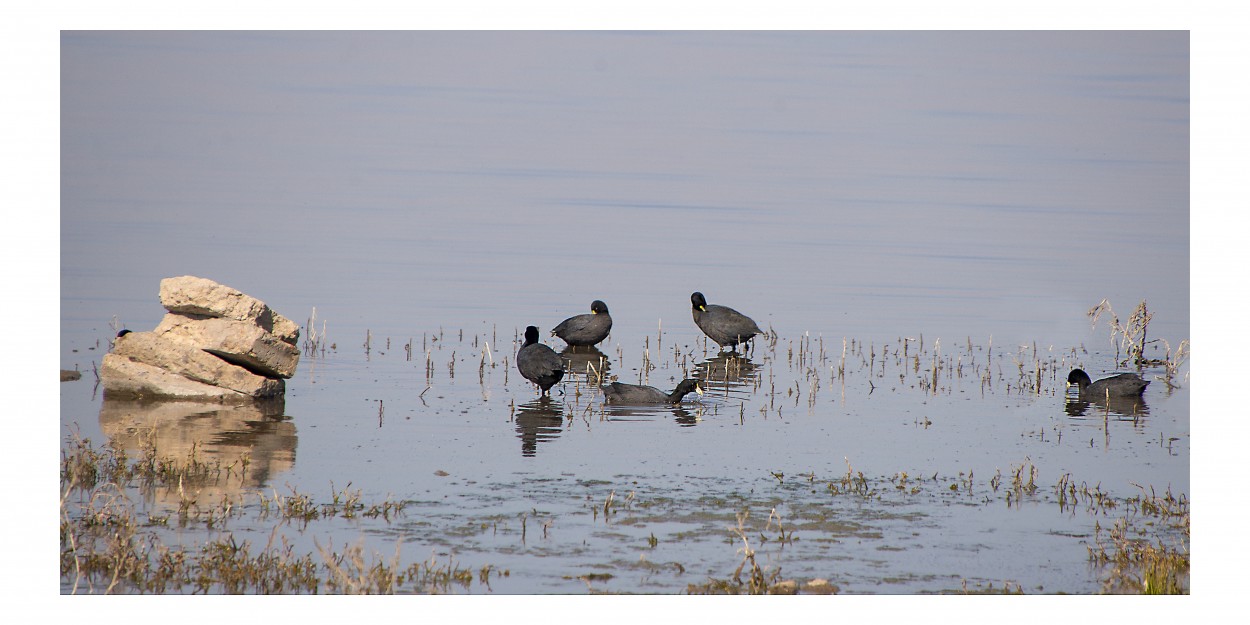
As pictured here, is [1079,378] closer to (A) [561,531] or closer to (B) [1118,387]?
(B) [1118,387]

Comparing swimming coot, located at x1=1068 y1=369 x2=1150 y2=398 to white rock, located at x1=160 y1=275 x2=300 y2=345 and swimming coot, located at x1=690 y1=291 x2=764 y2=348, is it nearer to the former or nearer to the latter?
swimming coot, located at x1=690 y1=291 x2=764 y2=348

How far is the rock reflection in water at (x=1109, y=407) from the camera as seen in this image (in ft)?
52.5

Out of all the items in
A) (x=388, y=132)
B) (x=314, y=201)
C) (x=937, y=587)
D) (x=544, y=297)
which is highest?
(x=388, y=132)

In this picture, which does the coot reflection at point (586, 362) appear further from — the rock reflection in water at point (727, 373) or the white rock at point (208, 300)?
the white rock at point (208, 300)

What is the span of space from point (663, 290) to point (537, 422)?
10796mm

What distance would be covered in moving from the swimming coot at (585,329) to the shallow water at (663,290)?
0.34 metres

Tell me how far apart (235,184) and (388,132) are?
14453 millimetres

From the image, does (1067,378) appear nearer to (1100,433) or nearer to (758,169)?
(1100,433)

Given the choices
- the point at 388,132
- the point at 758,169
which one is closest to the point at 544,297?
the point at 758,169

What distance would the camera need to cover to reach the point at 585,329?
2059 cm

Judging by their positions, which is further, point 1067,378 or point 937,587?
point 1067,378

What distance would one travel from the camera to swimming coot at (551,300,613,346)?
20.6 metres

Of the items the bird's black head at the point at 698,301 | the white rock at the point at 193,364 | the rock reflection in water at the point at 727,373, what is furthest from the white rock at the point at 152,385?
the bird's black head at the point at 698,301

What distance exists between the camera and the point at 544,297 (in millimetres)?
24438
